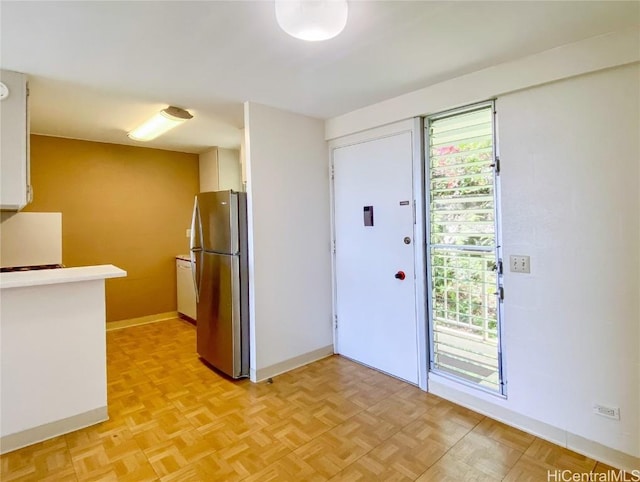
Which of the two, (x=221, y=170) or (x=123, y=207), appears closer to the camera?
(x=123, y=207)

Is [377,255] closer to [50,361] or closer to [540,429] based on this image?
[540,429]

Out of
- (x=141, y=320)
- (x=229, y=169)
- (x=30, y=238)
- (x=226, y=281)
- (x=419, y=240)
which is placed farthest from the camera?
(x=229, y=169)

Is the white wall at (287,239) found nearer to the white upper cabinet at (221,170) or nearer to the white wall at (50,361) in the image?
the white wall at (50,361)

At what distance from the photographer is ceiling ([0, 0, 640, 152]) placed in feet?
5.40

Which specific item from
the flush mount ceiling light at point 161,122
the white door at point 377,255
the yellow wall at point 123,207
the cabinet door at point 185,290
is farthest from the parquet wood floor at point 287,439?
the flush mount ceiling light at point 161,122

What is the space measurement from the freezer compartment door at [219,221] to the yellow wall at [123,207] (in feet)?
5.53

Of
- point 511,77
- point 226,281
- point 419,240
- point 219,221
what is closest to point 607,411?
point 419,240

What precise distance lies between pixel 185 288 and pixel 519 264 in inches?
153

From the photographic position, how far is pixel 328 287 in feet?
11.5

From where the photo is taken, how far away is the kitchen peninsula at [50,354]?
207 centimetres

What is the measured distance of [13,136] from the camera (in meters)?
2.24

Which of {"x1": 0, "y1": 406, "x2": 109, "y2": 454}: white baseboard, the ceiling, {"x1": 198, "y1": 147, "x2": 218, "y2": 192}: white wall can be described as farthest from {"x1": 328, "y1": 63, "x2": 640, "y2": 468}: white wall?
{"x1": 198, "y1": 147, "x2": 218, "y2": 192}: white wall

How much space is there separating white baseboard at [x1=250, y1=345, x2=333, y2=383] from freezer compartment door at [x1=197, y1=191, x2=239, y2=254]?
1040mm

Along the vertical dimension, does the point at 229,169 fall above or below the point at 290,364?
above
